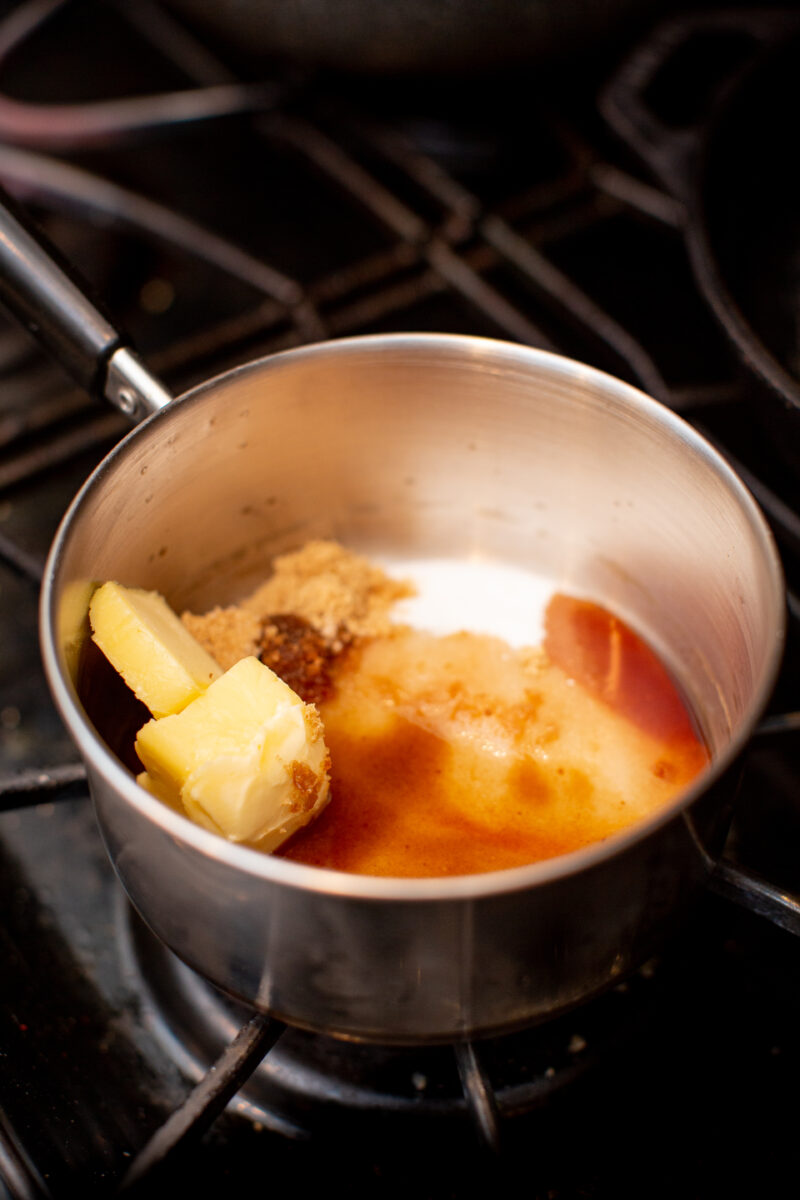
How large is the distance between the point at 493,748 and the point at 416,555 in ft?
0.60

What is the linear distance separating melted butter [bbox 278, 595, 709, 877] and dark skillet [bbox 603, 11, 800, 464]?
0.77ft

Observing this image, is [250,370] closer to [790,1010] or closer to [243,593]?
[243,593]

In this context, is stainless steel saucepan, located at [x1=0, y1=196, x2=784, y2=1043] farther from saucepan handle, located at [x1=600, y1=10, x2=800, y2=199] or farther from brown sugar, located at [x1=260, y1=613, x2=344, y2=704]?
saucepan handle, located at [x1=600, y1=10, x2=800, y2=199]

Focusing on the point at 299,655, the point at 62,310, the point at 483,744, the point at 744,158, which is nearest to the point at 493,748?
the point at 483,744

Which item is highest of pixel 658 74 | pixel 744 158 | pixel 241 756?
pixel 658 74

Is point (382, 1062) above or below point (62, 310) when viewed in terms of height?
below

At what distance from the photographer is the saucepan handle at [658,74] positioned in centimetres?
66

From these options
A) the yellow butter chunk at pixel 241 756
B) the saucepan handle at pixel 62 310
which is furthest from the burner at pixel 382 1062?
the saucepan handle at pixel 62 310

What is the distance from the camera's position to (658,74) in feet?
2.41

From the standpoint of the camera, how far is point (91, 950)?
0.50 meters

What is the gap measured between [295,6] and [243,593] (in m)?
0.44

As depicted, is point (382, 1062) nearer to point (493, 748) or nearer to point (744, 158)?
point (493, 748)

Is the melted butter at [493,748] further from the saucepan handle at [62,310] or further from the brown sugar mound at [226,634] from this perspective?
the saucepan handle at [62,310]

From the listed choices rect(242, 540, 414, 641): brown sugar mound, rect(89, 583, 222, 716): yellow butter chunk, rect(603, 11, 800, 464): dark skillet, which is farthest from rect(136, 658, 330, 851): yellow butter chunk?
rect(603, 11, 800, 464): dark skillet
